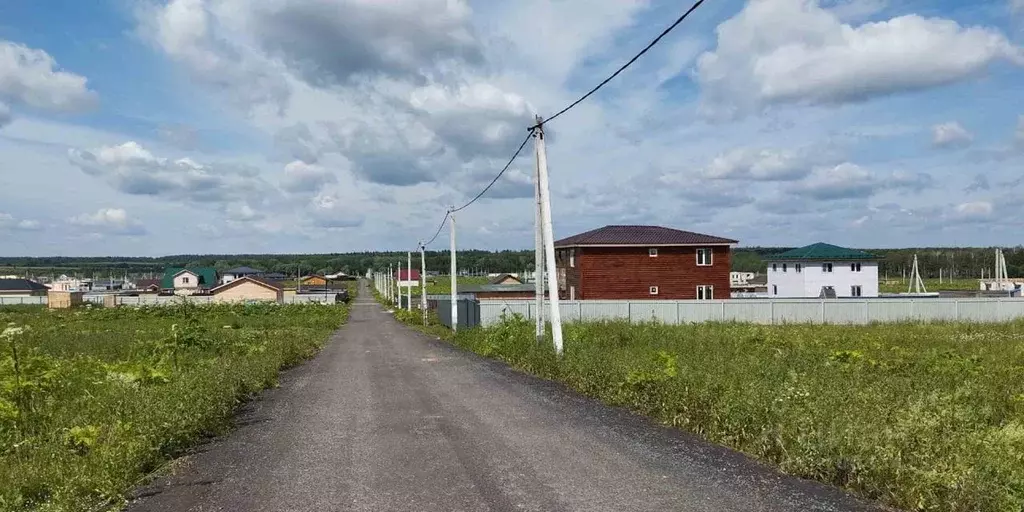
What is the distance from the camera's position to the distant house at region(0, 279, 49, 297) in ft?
307

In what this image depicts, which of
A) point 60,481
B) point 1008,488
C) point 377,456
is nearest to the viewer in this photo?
point 1008,488

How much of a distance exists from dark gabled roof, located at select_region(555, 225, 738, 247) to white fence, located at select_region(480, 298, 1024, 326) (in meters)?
10.5

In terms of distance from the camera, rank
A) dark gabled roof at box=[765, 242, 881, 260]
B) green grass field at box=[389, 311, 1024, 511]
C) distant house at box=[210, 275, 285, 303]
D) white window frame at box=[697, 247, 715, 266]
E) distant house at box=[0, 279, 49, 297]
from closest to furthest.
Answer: green grass field at box=[389, 311, 1024, 511] → white window frame at box=[697, 247, 715, 266] → dark gabled roof at box=[765, 242, 881, 260] → distant house at box=[210, 275, 285, 303] → distant house at box=[0, 279, 49, 297]

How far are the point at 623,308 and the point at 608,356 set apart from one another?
2304cm

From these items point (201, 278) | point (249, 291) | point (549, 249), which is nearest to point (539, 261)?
point (549, 249)

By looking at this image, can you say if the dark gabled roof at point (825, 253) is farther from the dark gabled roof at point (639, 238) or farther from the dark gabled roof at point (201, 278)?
the dark gabled roof at point (201, 278)

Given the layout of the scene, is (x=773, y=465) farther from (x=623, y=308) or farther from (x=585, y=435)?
(x=623, y=308)

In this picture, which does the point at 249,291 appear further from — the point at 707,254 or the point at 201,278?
the point at 707,254

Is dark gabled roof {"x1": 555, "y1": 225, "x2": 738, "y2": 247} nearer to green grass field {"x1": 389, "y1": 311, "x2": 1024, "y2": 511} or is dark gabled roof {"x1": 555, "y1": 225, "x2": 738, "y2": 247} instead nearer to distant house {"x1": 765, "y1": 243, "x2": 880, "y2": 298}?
distant house {"x1": 765, "y1": 243, "x2": 880, "y2": 298}

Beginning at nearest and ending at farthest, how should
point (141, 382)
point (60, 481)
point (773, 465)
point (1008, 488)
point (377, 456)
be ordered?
point (1008, 488) → point (60, 481) → point (773, 465) → point (377, 456) → point (141, 382)

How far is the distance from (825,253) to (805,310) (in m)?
26.1

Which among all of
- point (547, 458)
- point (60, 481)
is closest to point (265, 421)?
point (60, 481)

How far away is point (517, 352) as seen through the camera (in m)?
Answer: 18.4

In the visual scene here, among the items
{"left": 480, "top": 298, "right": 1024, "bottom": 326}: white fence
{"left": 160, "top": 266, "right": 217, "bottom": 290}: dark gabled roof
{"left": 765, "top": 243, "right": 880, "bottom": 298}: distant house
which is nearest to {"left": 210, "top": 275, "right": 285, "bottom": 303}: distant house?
{"left": 160, "top": 266, "right": 217, "bottom": 290}: dark gabled roof
